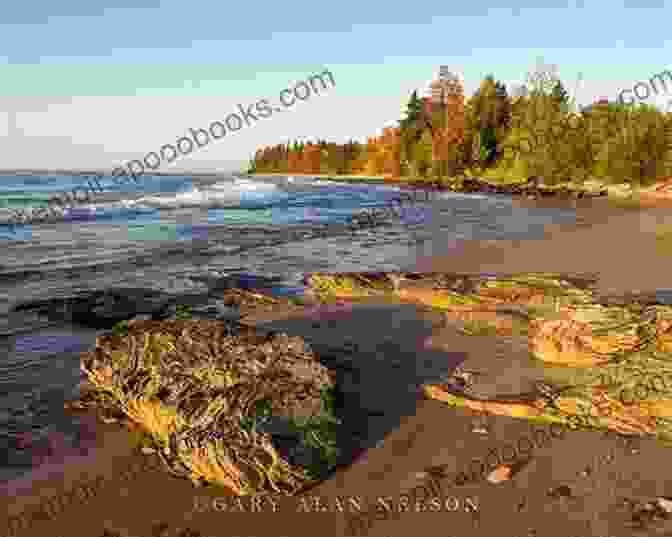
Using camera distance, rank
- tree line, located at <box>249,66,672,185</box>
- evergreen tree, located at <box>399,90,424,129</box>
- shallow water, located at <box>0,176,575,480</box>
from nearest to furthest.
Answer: shallow water, located at <box>0,176,575,480</box>, tree line, located at <box>249,66,672,185</box>, evergreen tree, located at <box>399,90,424,129</box>

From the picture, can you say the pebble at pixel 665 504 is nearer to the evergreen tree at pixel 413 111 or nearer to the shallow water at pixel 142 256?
the shallow water at pixel 142 256

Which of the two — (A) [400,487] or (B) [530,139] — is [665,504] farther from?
(B) [530,139]

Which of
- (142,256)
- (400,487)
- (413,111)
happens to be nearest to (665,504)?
(400,487)

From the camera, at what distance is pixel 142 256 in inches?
526

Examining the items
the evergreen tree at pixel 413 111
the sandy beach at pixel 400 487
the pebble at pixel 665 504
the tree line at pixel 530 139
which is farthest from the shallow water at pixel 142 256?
the evergreen tree at pixel 413 111

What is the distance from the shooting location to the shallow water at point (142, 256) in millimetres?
5062

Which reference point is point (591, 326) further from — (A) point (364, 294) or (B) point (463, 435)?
(A) point (364, 294)

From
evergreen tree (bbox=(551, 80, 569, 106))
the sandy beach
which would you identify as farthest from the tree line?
the sandy beach

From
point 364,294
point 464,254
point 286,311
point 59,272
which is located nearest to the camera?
point 286,311

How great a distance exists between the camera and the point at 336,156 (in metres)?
130

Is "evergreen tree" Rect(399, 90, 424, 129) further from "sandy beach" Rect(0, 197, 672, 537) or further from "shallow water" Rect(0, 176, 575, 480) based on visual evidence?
"sandy beach" Rect(0, 197, 672, 537)

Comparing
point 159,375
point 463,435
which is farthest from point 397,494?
point 159,375

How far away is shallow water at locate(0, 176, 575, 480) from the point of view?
506cm

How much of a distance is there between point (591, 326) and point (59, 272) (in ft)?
35.6
